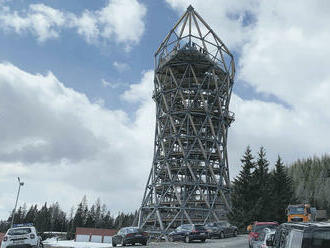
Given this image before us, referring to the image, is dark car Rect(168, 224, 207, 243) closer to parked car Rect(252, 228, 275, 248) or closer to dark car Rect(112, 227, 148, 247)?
dark car Rect(112, 227, 148, 247)

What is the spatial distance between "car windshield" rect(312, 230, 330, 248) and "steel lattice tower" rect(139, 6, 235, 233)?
133ft

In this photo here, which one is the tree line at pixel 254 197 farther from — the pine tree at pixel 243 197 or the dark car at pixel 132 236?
the dark car at pixel 132 236

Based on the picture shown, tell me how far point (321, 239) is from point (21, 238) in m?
17.0

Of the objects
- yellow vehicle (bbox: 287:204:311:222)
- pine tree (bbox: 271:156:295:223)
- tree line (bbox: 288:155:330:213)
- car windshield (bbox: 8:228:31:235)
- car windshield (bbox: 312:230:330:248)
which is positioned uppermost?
tree line (bbox: 288:155:330:213)

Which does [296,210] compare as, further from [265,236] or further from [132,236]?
[265,236]

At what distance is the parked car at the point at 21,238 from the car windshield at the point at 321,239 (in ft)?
55.3

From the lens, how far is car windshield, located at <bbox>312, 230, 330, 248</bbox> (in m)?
6.91

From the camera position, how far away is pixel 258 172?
1892 inches

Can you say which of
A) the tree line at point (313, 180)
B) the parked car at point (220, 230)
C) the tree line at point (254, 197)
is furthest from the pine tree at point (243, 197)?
the tree line at point (313, 180)

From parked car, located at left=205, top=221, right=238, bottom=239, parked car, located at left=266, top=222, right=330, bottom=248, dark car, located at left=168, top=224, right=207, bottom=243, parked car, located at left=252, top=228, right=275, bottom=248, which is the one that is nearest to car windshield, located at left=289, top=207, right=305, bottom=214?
parked car, located at left=205, top=221, right=238, bottom=239

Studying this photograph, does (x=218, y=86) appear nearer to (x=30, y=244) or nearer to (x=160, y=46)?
(x=160, y=46)

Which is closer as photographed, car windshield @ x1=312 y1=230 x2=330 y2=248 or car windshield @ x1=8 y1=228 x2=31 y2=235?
car windshield @ x1=312 y1=230 x2=330 y2=248

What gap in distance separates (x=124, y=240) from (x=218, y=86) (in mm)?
34053

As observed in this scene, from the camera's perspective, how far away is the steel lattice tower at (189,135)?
4922cm
